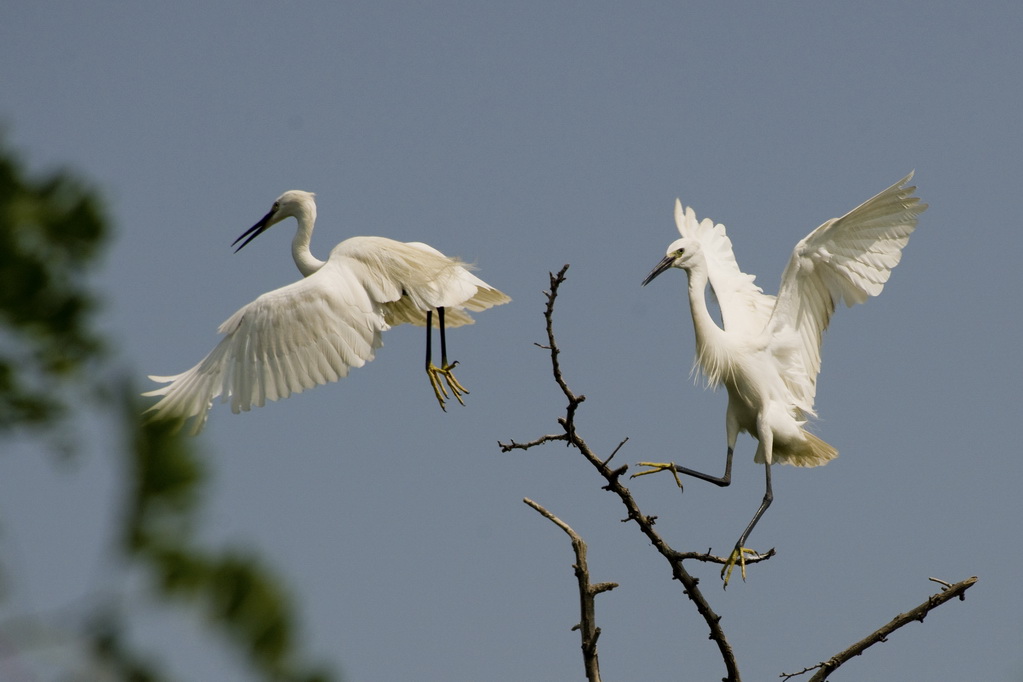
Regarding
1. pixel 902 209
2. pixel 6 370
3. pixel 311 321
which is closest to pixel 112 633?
pixel 6 370

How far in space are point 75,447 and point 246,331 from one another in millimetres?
5940

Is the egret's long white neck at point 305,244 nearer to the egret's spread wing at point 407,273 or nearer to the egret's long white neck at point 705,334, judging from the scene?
the egret's spread wing at point 407,273

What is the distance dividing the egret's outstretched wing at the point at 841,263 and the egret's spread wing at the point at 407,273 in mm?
1884

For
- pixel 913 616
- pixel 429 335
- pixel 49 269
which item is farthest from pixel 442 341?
pixel 49 269

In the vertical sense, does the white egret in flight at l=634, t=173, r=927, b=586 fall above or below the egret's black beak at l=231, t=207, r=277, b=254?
below

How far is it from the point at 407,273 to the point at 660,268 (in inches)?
60.4

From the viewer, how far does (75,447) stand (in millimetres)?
1054

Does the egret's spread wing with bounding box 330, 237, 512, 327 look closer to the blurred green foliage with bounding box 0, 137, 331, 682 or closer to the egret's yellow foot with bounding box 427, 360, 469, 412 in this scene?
the egret's yellow foot with bounding box 427, 360, 469, 412

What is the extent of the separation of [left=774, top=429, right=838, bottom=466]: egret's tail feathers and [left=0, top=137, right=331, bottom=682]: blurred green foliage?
6.46 metres

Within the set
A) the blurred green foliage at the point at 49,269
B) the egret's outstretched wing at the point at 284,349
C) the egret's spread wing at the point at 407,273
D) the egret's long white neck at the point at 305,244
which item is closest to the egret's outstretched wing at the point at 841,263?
the egret's spread wing at the point at 407,273

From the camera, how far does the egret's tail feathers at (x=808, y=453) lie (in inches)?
282

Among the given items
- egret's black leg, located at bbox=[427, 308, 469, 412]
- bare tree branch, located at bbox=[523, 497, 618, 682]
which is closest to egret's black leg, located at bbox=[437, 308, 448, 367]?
egret's black leg, located at bbox=[427, 308, 469, 412]

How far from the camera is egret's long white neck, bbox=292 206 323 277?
816 cm

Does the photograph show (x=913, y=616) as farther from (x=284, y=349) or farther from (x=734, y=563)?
(x=284, y=349)
